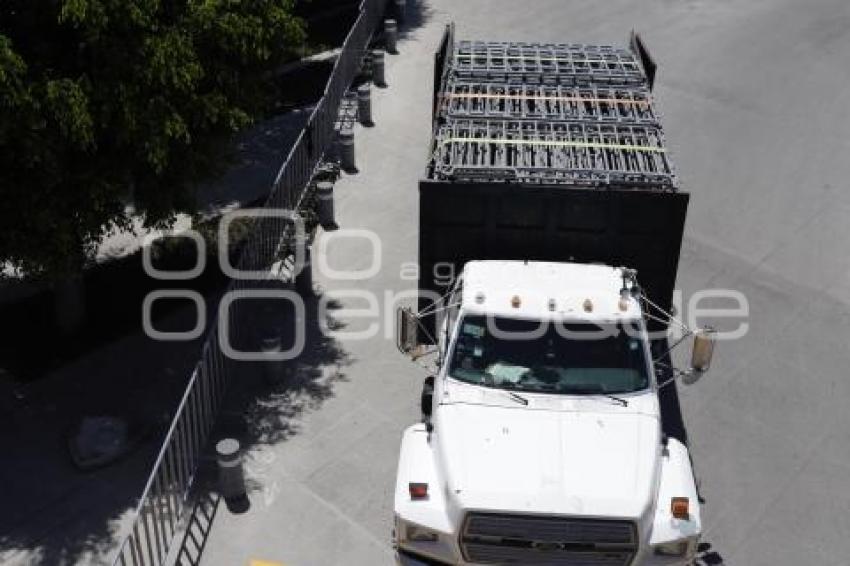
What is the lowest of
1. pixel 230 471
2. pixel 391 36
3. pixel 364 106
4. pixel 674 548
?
pixel 230 471

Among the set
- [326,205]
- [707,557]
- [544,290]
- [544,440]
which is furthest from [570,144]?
[707,557]

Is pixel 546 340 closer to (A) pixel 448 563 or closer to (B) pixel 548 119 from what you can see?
(A) pixel 448 563

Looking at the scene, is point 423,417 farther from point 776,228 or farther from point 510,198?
point 776,228

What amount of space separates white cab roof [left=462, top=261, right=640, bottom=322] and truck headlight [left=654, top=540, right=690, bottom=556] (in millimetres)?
2511

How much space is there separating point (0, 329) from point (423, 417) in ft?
20.7

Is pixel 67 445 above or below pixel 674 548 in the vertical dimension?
below

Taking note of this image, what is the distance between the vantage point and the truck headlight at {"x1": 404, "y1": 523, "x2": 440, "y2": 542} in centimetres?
902

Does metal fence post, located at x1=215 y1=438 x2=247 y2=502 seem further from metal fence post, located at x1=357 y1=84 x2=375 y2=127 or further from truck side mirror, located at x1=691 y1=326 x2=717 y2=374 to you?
metal fence post, located at x1=357 y1=84 x2=375 y2=127

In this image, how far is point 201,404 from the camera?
37.7 ft

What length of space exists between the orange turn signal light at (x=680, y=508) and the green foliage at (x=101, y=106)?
629 cm

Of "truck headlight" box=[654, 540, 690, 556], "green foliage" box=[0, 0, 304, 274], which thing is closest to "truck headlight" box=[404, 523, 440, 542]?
"truck headlight" box=[654, 540, 690, 556]

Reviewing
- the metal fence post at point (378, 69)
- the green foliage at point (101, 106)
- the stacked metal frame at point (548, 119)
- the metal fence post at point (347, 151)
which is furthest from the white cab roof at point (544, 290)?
the metal fence post at point (378, 69)

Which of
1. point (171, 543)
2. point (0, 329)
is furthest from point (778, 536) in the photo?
point (0, 329)

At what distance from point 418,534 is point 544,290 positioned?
126 inches
